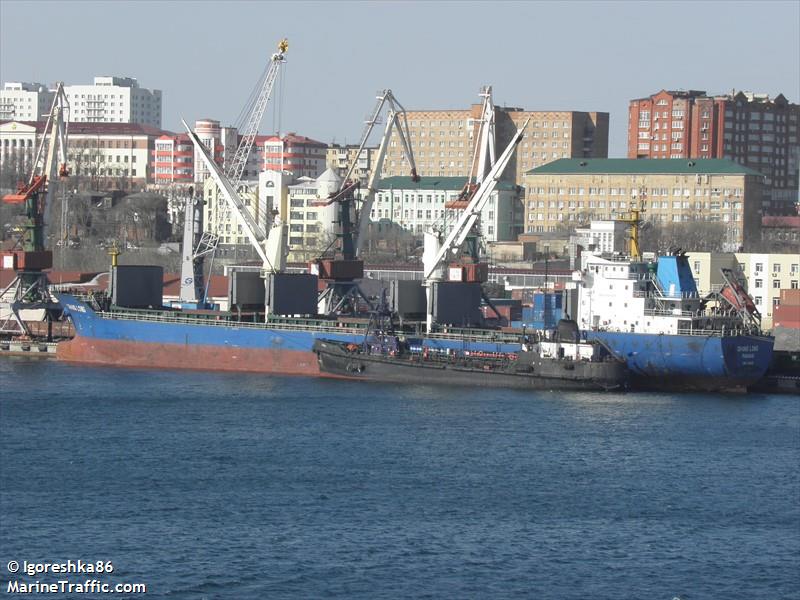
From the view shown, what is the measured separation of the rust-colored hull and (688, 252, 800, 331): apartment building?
1936 centimetres

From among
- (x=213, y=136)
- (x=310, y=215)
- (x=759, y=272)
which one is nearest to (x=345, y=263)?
(x=759, y=272)

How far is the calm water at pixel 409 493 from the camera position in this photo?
1015 inches

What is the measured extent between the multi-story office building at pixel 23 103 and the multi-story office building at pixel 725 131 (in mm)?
71159

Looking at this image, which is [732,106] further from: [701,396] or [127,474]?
[127,474]

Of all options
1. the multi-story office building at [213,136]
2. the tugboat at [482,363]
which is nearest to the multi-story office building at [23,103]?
the multi-story office building at [213,136]

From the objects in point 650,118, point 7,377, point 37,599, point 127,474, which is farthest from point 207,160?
point 650,118

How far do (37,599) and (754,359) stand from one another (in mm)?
24672

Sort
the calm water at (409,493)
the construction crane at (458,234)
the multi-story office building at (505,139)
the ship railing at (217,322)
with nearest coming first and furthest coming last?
the calm water at (409,493) < the ship railing at (217,322) < the construction crane at (458,234) < the multi-story office building at (505,139)

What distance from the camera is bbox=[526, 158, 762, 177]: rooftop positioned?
97.2m

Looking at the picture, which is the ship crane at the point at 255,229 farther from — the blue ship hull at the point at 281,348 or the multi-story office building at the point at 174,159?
the multi-story office building at the point at 174,159

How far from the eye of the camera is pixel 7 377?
4744 centimetres

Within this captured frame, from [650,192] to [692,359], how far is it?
5558 centimetres

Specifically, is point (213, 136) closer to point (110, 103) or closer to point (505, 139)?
point (505, 139)

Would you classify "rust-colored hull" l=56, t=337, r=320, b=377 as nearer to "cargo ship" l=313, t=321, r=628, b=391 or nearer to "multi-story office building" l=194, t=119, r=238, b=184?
"cargo ship" l=313, t=321, r=628, b=391
